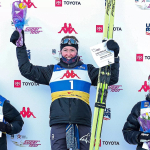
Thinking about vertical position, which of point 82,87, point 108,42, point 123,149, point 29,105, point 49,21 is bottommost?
point 123,149

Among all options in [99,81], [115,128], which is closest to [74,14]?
Answer: [99,81]

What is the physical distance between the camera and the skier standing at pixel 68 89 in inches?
126

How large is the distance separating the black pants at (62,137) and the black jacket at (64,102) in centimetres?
6

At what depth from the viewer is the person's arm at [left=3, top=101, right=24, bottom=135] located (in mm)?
3471

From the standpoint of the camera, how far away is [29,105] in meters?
3.87

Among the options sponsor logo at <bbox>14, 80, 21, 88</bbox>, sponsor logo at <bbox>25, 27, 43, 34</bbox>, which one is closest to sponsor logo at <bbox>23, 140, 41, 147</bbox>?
sponsor logo at <bbox>14, 80, 21, 88</bbox>

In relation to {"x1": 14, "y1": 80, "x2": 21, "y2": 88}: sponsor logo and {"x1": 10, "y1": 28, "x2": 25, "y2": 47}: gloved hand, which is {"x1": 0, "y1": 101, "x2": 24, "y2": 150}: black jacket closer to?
{"x1": 14, "y1": 80, "x2": 21, "y2": 88}: sponsor logo

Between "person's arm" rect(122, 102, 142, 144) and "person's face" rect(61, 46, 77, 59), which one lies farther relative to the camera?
"person's face" rect(61, 46, 77, 59)

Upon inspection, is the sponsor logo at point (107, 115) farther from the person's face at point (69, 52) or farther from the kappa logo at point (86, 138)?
the person's face at point (69, 52)

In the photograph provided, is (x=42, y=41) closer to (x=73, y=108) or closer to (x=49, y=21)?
(x=49, y=21)

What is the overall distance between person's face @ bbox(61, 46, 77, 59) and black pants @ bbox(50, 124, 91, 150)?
0.70 meters

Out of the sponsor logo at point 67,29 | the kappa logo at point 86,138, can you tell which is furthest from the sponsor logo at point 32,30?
the kappa logo at point 86,138

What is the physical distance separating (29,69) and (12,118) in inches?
22.3

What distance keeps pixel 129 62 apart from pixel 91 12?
714 millimetres
